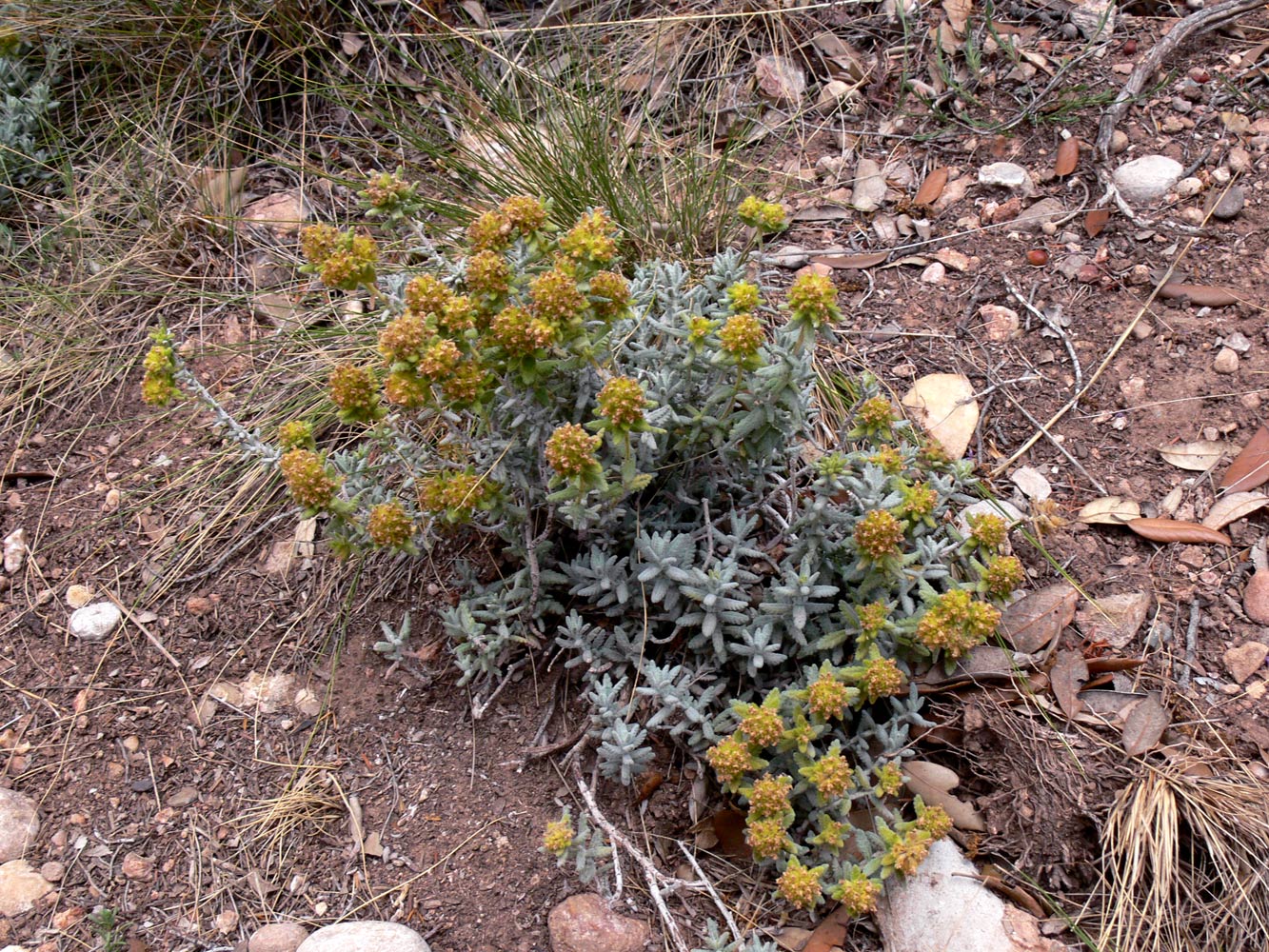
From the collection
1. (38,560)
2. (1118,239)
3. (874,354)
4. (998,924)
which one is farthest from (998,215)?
(38,560)

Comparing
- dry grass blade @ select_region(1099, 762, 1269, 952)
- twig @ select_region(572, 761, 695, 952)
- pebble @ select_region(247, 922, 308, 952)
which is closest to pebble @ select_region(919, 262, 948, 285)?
dry grass blade @ select_region(1099, 762, 1269, 952)

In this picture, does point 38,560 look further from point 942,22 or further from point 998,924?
point 942,22

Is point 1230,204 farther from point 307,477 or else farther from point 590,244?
point 307,477

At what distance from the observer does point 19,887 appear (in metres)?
2.46

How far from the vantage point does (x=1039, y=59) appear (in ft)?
12.1

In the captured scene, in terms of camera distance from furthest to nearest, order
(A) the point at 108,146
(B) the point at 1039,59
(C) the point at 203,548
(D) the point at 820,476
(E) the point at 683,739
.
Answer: (A) the point at 108,146 < (B) the point at 1039,59 < (C) the point at 203,548 < (E) the point at 683,739 < (D) the point at 820,476

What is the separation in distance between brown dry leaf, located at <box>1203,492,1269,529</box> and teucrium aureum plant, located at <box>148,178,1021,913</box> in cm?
66

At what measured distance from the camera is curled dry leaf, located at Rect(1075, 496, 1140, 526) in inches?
107

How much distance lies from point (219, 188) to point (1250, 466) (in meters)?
3.66

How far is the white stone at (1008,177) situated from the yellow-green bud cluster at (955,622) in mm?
1818

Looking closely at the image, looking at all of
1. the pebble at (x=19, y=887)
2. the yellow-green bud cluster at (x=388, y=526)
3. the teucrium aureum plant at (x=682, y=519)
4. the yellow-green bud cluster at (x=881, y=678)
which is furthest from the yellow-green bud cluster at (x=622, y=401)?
the pebble at (x=19, y=887)

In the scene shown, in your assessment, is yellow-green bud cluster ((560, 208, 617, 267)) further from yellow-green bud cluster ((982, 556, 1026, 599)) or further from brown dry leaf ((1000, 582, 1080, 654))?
brown dry leaf ((1000, 582, 1080, 654))

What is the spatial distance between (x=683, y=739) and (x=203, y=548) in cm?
162

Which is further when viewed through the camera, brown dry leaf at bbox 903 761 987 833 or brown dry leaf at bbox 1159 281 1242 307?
brown dry leaf at bbox 1159 281 1242 307
